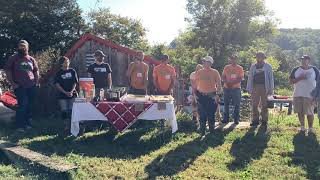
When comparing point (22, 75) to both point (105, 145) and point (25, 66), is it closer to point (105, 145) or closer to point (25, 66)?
point (25, 66)

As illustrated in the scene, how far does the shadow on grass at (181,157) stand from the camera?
6709 mm

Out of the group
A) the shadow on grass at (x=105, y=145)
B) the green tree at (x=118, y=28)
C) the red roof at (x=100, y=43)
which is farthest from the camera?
the green tree at (x=118, y=28)

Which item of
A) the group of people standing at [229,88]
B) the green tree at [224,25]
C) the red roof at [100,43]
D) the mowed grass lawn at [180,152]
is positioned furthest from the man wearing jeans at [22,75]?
the green tree at [224,25]

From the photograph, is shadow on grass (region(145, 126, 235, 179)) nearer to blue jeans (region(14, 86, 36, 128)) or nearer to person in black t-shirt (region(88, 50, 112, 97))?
person in black t-shirt (region(88, 50, 112, 97))

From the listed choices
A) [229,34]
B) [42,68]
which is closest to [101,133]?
[42,68]

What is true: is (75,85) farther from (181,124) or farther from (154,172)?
(154,172)

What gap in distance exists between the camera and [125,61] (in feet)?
41.2

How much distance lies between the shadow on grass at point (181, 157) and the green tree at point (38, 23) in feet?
65.1

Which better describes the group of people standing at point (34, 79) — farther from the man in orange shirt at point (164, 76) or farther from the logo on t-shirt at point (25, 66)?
the man in orange shirt at point (164, 76)

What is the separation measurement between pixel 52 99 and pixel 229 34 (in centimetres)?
3517

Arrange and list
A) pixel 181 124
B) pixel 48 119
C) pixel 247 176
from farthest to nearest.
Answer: pixel 48 119 → pixel 181 124 → pixel 247 176

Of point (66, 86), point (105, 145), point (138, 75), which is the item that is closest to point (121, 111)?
point (105, 145)

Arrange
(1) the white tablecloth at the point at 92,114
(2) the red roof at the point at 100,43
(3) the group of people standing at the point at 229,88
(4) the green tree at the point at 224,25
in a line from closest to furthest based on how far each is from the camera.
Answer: (1) the white tablecloth at the point at 92,114 < (3) the group of people standing at the point at 229,88 < (2) the red roof at the point at 100,43 < (4) the green tree at the point at 224,25

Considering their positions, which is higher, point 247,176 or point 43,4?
point 43,4
